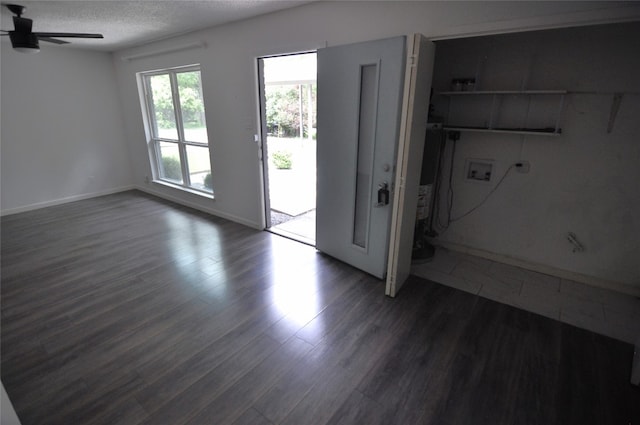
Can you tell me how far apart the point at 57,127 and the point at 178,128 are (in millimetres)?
2058

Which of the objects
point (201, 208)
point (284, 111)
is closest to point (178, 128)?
point (201, 208)

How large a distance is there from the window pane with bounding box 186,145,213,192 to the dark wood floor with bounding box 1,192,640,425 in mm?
2044

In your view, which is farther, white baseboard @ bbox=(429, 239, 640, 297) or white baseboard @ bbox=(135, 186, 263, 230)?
white baseboard @ bbox=(135, 186, 263, 230)

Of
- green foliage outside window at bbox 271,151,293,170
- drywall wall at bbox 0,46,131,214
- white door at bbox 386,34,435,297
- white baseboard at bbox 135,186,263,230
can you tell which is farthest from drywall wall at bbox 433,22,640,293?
drywall wall at bbox 0,46,131,214

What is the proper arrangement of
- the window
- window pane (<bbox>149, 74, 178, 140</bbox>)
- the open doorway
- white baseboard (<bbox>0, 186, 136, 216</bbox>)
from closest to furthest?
the open doorway → the window → white baseboard (<bbox>0, 186, 136, 216</bbox>) → window pane (<bbox>149, 74, 178, 140</bbox>)

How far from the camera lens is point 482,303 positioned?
98.7 inches

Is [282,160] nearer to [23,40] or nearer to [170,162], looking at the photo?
[170,162]

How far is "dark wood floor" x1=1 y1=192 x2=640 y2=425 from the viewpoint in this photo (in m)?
1.65

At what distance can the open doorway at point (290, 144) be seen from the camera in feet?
13.2

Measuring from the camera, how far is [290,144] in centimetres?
918

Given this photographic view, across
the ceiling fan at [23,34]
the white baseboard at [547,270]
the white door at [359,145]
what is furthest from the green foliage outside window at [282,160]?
the ceiling fan at [23,34]

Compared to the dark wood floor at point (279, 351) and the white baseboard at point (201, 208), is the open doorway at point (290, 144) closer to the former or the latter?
the white baseboard at point (201, 208)

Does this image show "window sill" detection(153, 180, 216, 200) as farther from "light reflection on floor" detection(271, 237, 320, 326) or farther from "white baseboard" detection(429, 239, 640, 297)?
"white baseboard" detection(429, 239, 640, 297)

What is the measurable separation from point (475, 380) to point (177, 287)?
2.49m
